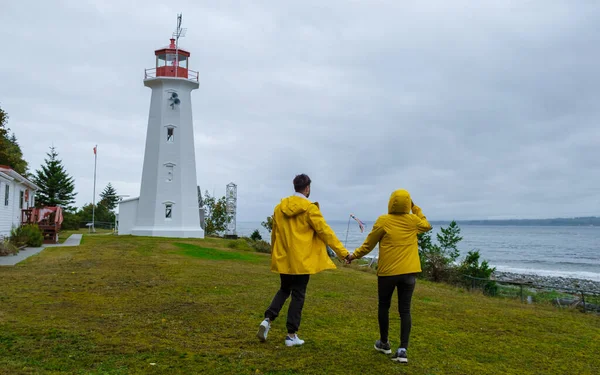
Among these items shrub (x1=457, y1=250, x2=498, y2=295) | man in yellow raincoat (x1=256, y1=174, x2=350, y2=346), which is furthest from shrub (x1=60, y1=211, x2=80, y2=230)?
man in yellow raincoat (x1=256, y1=174, x2=350, y2=346)

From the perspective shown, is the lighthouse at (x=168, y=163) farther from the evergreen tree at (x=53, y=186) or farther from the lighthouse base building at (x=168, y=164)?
the evergreen tree at (x=53, y=186)

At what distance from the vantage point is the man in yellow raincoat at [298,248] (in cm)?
504

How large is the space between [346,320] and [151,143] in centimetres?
2338

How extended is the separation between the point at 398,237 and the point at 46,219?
72.4 feet

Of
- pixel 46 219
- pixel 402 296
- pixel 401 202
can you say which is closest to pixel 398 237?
pixel 401 202

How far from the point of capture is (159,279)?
10.2 m

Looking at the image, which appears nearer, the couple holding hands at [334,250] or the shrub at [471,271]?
the couple holding hands at [334,250]

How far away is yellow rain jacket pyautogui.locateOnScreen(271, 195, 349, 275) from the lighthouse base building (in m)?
23.0

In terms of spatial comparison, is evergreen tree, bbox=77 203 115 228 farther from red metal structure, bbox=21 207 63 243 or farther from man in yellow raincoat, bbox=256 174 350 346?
man in yellow raincoat, bbox=256 174 350 346

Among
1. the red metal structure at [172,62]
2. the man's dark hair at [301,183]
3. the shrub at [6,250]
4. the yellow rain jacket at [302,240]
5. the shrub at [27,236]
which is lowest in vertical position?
the shrub at [6,250]

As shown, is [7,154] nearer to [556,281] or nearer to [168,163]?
[168,163]

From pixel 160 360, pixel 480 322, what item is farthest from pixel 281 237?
pixel 480 322

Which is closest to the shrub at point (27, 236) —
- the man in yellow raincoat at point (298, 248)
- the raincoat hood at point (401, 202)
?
the man in yellow raincoat at point (298, 248)

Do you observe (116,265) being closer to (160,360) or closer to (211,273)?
(211,273)
